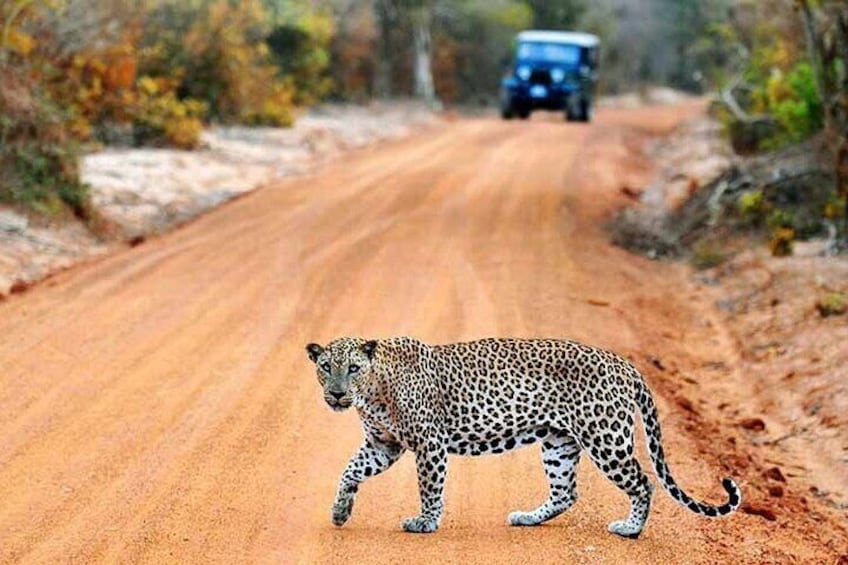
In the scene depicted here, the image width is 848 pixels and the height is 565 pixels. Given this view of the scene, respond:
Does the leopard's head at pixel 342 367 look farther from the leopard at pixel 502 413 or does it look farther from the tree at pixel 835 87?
the tree at pixel 835 87

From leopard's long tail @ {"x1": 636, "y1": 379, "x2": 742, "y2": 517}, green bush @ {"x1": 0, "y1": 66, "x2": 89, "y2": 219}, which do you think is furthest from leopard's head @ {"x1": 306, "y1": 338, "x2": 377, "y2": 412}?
green bush @ {"x1": 0, "y1": 66, "x2": 89, "y2": 219}

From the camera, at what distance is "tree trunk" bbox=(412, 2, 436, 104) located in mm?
52969

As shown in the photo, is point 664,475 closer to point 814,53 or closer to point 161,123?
point 814,53

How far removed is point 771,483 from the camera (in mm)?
11320

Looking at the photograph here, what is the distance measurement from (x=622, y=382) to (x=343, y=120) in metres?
32.4

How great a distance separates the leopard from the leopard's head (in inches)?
1.3

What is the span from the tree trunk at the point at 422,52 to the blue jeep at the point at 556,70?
→ 8.43m

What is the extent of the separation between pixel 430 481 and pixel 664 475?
145cm

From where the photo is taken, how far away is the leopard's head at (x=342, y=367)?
8.16 m

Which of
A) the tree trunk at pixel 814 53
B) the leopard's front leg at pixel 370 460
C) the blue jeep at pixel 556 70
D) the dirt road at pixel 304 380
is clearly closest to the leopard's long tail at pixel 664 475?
the dirt road at pixel 304 380

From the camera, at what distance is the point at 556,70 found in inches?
1740

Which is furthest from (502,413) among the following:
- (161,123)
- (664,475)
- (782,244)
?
(161,123)

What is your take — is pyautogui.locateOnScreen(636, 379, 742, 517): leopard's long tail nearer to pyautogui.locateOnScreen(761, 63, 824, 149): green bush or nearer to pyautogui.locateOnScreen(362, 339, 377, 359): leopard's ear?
pyautogui.locateOnScreen(362, 339, 377, 359): leopard's ear

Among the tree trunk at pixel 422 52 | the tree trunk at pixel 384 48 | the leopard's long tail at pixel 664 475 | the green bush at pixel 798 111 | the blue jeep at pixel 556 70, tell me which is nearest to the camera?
the leopard's long tail at pixel 664 475
